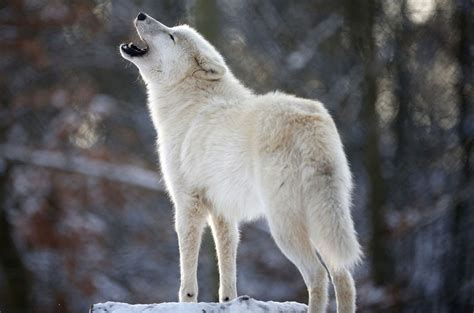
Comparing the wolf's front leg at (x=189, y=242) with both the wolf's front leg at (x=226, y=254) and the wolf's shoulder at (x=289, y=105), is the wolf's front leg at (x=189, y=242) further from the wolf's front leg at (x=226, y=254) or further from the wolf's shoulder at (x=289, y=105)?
the wolf's shoulder at (x=289, y=105)

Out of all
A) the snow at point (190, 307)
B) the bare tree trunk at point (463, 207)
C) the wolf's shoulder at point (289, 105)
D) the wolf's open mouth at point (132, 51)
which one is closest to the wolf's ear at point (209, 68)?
the wolf's open mouth at point (132, 51)

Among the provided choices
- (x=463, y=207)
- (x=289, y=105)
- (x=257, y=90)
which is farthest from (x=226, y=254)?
(x=463, y=207)

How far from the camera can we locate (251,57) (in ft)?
31.9

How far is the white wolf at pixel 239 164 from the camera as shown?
3801mm

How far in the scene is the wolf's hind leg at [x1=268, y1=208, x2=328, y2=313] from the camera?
3807mm

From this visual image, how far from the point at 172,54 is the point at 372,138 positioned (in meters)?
5.16

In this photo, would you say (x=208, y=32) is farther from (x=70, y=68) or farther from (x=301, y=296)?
(x=301, y=296)

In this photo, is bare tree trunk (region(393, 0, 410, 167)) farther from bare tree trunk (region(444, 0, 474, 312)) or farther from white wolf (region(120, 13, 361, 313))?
white wolf (region(120, 13, 361, 313))

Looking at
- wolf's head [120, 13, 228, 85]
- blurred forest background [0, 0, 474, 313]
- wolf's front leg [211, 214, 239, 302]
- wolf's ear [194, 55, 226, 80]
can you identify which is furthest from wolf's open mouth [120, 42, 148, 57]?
blurred forest background [0, 0, 474, 313]

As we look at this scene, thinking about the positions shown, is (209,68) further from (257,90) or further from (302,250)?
(257,90)

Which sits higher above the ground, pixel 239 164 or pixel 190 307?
pixel 239 164

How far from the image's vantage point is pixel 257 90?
9281 mm

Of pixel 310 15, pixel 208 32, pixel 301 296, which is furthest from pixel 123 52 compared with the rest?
pixel 310 15

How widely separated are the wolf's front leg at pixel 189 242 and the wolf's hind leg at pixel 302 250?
0.70 metres
